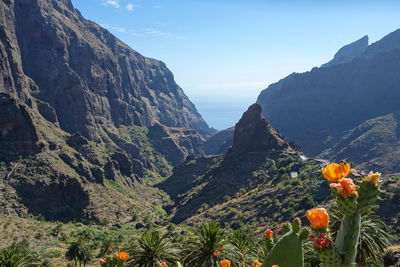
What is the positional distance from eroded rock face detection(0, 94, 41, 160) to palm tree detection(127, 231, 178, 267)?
2651 inches

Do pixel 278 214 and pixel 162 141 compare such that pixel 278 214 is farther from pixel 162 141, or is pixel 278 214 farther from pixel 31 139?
pixel 162 141

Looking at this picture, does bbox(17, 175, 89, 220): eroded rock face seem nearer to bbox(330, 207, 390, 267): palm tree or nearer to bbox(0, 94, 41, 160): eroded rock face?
bbox(0, 94, 41, 160): eroded rock face

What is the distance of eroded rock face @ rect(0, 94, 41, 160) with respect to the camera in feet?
238

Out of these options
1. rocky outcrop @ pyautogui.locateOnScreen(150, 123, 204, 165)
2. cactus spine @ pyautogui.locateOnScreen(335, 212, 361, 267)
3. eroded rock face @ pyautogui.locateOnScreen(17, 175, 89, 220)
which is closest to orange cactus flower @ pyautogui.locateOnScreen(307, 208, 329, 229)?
cactus spine @ pyautogui.locateOnScreen(335, 212, 361, 267)

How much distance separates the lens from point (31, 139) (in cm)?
7538

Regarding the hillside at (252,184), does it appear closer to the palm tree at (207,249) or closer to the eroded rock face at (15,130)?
the palm tree at (207,249)

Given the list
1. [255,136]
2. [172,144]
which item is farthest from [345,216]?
[172,144]

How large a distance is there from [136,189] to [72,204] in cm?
3635

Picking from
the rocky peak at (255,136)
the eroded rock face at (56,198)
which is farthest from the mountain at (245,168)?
the eroded rock face at (56,198)

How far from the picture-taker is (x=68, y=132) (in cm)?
12544

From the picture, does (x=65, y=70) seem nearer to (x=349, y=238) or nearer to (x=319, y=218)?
(x=319, y=218)

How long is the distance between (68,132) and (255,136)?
80.7m

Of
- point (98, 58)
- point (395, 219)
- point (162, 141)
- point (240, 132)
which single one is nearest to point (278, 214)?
point (395, 219)

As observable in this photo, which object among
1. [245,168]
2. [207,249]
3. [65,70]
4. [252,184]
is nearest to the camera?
[207,249]
